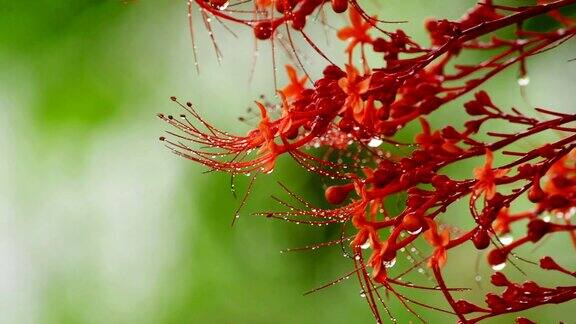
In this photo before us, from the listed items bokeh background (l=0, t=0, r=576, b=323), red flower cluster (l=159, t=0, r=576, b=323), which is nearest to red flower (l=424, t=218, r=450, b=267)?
red flower cluster (l=159, t=0, r=576, b=323)

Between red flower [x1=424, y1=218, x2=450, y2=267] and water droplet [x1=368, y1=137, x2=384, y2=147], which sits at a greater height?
water droplet [x1=368, y1=137, x2=384, y2=147]

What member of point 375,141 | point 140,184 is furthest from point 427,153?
point 140,184

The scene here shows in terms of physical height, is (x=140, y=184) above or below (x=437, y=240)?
above

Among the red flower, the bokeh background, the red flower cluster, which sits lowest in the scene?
the red flower

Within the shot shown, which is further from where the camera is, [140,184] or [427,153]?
[140,184]

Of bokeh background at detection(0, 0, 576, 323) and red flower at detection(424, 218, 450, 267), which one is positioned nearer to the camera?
red flower at detection(424, 218, 450, 267)

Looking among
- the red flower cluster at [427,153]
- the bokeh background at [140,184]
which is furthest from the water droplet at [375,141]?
the bokeh background at [140,184]

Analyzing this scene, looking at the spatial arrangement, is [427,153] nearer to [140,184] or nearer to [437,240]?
[437,240]

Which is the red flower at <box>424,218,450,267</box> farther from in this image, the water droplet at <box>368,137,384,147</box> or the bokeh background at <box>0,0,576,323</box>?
the bokeh background at <box>0,0,576,323</box>

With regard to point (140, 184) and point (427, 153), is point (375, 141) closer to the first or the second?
point (427, 153)

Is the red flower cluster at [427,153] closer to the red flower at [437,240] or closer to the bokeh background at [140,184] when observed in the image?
the red flower at [437,240]
